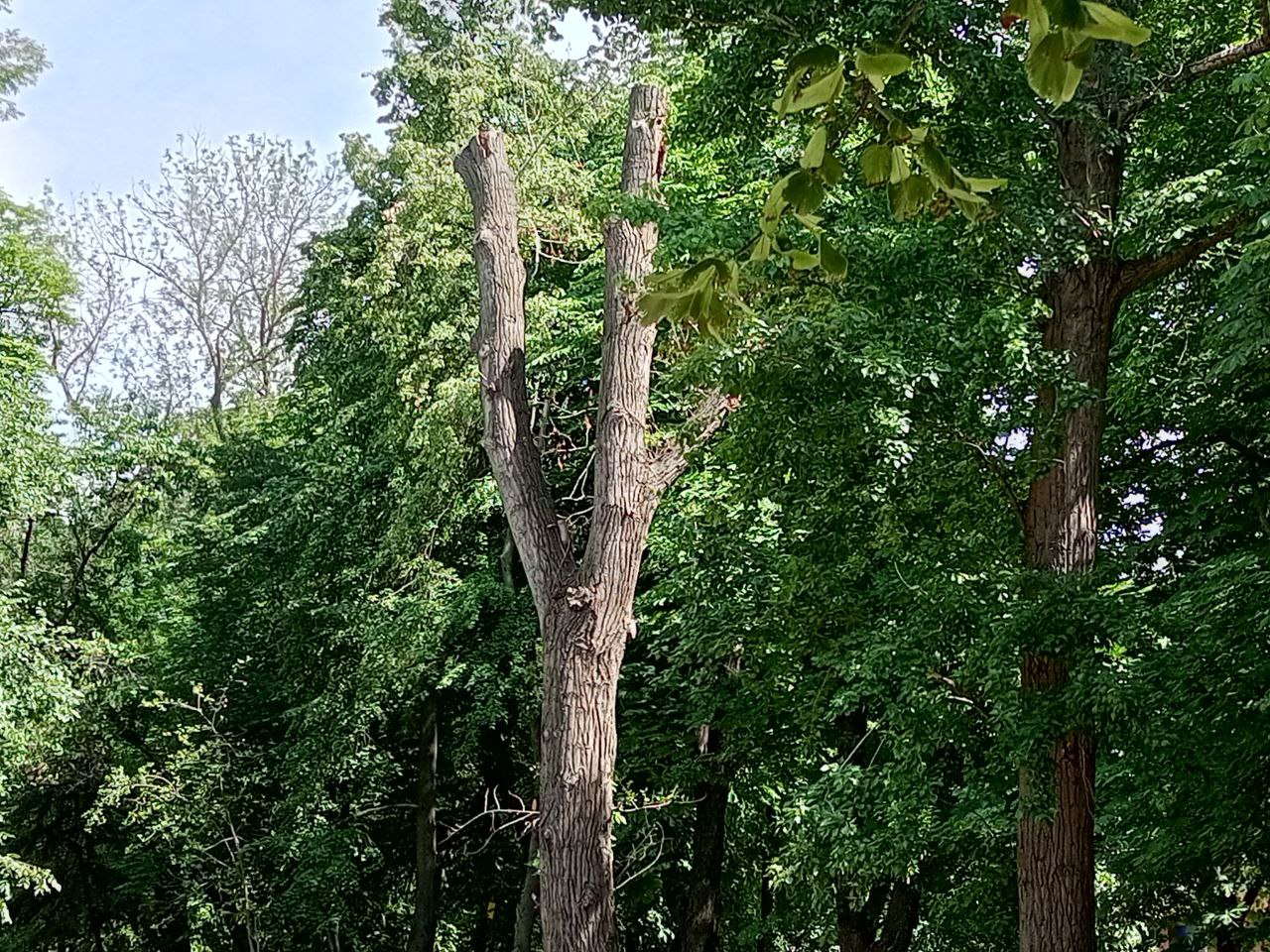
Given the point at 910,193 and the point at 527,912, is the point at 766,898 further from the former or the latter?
the point at 910,193

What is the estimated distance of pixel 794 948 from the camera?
14.2 m

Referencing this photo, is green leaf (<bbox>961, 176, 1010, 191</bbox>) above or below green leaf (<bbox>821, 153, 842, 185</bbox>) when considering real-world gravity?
below

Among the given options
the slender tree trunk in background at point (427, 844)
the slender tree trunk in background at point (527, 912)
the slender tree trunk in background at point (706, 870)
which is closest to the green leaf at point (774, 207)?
the slender tree trunk in background at point (706, 870)

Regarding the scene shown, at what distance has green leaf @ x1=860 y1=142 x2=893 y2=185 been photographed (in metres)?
0.92

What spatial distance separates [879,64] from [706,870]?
9957 millimetres

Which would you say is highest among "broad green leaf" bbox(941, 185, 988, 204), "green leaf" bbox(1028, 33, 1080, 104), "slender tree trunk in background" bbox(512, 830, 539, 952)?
"slender tree trunk in background" bbox(512, 830, 539, 952)

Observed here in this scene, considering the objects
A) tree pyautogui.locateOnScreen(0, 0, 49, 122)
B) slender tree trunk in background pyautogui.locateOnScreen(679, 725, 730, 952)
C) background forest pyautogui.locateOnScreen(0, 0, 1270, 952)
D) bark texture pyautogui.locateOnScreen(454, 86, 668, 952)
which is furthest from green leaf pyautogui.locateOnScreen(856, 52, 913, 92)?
tree pyautogui.locateOnScreen(0, 0, 49, 122)

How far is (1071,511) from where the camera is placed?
5.28 metres

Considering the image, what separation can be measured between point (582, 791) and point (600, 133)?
317 inches

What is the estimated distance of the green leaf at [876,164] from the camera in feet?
3.02

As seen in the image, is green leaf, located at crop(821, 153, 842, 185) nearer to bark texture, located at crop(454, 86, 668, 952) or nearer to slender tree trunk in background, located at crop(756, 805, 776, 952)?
bark texture, located at crop(454, 86, 668, 952)

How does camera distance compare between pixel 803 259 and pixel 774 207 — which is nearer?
pixel 774 207

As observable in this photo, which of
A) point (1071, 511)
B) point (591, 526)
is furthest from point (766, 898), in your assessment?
point (1071, 511)

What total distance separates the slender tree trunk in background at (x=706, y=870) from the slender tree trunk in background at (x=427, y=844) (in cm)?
269
